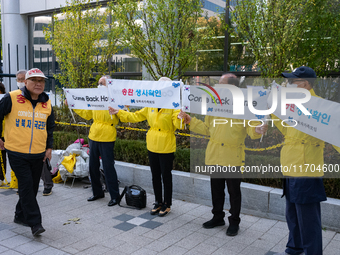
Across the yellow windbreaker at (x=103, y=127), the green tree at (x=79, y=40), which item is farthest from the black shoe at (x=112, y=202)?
the green tree at (x=79, y=40)

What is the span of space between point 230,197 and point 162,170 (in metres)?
1.19

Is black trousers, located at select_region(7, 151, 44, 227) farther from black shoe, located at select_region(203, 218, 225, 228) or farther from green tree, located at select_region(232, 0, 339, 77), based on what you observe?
green tree, located at select_region(232, 0, 339, 77)

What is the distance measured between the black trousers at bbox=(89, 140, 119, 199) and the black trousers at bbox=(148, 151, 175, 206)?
88 centimetres

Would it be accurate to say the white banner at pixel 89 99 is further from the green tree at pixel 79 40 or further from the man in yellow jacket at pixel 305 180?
the green tree at pixel 79 40

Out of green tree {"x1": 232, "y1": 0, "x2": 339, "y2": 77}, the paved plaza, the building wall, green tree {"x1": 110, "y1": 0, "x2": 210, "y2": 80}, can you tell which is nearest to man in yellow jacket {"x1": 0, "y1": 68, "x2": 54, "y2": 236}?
the paved plaza

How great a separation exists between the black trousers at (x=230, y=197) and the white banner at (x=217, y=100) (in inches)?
36.4

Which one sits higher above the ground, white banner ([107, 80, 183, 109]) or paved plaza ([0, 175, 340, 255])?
white banner ([107, 80, 183, 109])

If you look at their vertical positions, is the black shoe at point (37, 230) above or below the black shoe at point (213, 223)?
above

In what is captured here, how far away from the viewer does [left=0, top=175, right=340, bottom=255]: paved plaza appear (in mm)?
4211

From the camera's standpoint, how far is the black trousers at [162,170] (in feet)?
17.4

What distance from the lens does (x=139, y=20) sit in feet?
27.8

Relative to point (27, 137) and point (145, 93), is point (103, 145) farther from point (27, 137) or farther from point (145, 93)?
point (27, 137)

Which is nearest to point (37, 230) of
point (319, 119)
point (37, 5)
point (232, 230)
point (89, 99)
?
point (89, 99)

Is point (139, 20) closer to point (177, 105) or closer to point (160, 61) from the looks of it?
point (160, 61)
